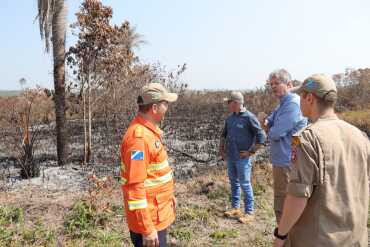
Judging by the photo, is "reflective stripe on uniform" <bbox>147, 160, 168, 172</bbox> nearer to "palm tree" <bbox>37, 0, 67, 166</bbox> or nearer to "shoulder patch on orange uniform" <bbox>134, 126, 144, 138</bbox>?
"shoulder patch on orange uniform" <bbox>134, 126, 144, 138</bbox>

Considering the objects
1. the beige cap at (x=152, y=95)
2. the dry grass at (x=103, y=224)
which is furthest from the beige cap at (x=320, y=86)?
the dry grass at (x=103, y=224)

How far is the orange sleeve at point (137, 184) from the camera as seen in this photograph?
2537 mm

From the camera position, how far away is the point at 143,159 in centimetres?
258

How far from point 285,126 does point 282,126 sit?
3 cm

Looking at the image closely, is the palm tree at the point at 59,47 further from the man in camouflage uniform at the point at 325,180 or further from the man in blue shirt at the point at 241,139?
the man in camouflage uniform at the point at 325,180

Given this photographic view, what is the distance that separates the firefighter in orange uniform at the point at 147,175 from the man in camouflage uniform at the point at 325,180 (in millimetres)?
874

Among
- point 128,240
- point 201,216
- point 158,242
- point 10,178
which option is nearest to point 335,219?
point 158,242

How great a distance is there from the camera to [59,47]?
9.83 m

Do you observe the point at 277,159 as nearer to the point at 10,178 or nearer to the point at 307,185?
the point at 307,185

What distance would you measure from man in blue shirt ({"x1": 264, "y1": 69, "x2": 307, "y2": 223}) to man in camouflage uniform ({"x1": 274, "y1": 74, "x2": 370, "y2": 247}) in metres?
1.77

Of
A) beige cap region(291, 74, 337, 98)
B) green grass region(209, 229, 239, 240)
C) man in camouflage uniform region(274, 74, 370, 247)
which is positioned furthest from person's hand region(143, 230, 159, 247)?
green grass region(209, 229, 239, 240)

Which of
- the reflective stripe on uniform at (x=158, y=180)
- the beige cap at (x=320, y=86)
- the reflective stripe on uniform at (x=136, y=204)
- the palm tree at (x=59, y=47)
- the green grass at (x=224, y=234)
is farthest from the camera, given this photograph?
the palm tree at (x=59, y=47)

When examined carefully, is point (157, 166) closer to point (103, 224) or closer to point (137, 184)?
point (137, 184)

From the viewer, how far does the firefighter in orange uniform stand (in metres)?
2.54
